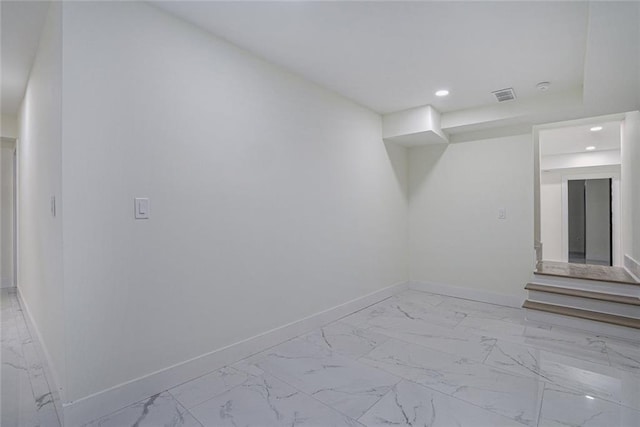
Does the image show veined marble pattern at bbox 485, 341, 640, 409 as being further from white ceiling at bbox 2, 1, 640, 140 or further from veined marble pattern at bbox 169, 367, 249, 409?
white ceiling at bbox 2, 1, 640, 140

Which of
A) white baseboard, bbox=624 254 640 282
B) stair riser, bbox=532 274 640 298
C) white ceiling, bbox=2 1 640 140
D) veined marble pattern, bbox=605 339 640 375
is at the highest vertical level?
white ceiling, bbox=2 1 640 140

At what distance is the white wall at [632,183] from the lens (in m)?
3.47

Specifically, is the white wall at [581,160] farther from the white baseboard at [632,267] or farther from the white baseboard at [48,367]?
the white baseboard at [48,367]

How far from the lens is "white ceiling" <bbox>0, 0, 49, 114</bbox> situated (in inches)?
81.5

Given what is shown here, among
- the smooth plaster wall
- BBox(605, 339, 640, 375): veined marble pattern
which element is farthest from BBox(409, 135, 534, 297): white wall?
the smooth plaster wall

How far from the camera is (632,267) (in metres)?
3.82

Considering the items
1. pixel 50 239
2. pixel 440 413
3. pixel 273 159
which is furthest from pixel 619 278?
pixel 50 239

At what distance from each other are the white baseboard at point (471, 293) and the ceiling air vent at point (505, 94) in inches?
90.7

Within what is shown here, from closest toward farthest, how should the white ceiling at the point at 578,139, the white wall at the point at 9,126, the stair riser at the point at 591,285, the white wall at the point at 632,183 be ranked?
the stair riser at the point at 591,285 < the white wall at the point at 632,183 < the white wall at the point at 9,126 < the white ceiling at the point at 578,139

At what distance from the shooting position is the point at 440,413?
Answer: 184cm

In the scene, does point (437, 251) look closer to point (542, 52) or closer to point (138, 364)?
point (542, 52)

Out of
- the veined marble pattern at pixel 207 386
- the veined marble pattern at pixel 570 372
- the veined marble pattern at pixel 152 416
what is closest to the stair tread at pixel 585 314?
the veined marble pattern at pixel 570 372

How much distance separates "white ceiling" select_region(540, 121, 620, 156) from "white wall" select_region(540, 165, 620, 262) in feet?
2.03

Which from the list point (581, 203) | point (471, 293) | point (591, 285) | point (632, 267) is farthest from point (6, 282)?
point (581, 203)
